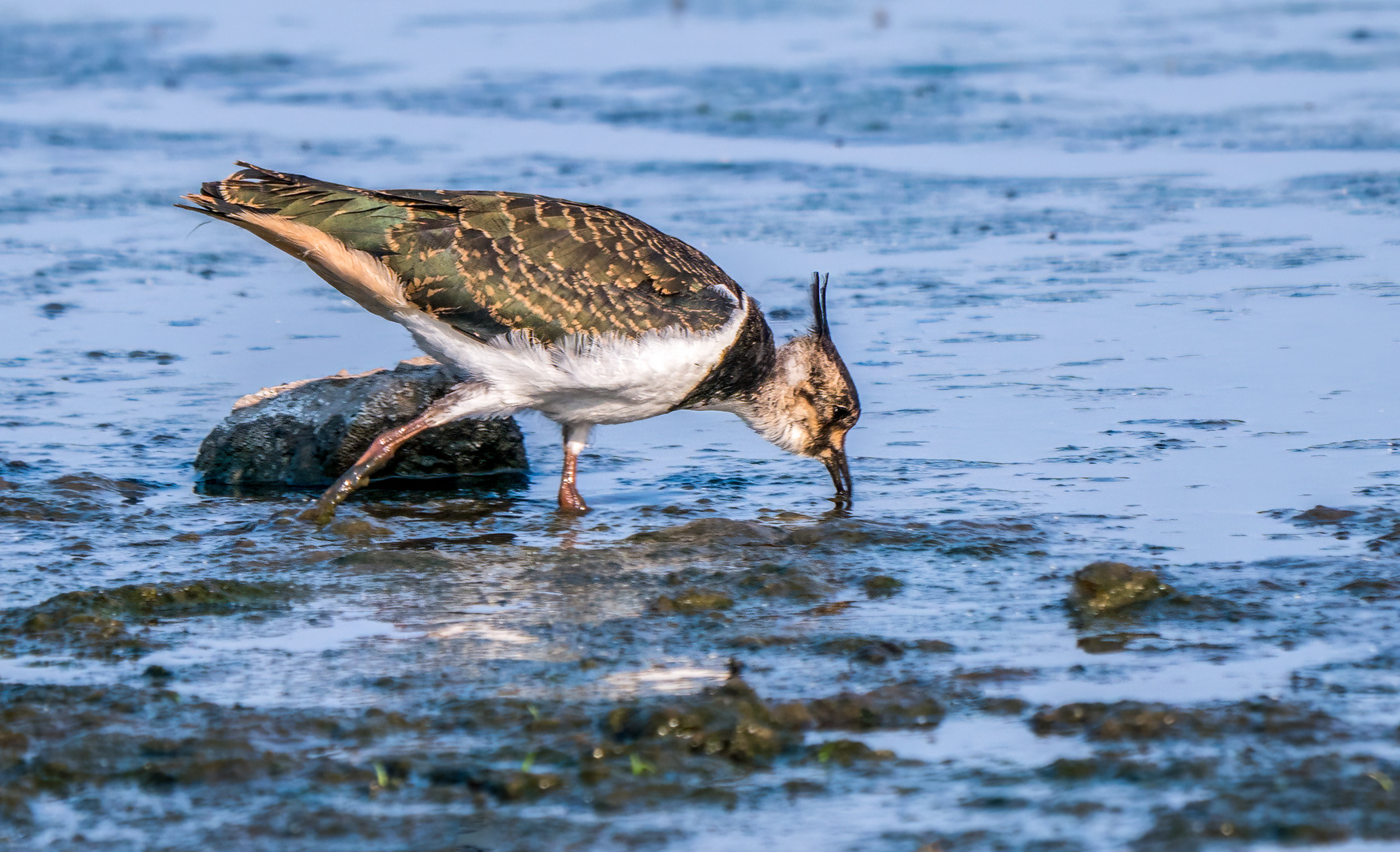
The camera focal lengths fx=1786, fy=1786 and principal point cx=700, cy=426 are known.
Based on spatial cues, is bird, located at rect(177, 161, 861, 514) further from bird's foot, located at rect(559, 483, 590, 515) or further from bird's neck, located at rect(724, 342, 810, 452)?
bird's neck, located at rect(724, 342, 810, 452)

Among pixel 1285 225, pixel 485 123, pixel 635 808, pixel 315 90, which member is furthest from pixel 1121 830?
pixel 315 90

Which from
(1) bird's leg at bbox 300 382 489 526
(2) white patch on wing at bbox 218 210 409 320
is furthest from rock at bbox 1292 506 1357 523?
(2) white patch on wing at bbox 218 210 409 320

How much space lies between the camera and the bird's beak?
7.91 meters

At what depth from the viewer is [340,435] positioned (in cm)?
841

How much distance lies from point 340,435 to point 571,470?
4.06ft

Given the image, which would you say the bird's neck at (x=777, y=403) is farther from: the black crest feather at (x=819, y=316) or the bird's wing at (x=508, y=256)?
the bird's wing at (x=508, y=256)

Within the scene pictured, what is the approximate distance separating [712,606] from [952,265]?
6.16 meters

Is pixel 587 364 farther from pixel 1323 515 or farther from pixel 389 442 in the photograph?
pixel 1323 515

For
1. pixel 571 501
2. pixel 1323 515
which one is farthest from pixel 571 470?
pixel 1323 515

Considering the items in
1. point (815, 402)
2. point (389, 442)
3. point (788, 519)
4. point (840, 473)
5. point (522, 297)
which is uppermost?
point (522, 297)

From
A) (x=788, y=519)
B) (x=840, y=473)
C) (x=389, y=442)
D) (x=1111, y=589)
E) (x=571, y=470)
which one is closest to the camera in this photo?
(x=1111, y=589)

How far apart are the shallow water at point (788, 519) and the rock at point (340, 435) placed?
0.28 metres

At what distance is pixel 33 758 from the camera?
4797 mm

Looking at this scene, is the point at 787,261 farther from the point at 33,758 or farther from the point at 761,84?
the point at 33,758
